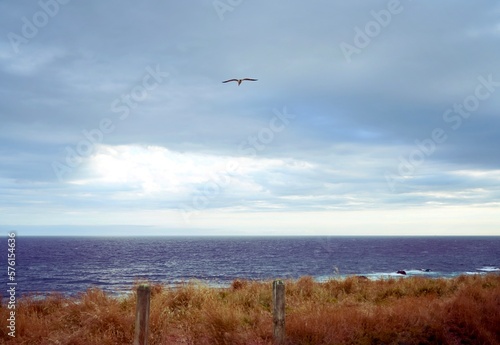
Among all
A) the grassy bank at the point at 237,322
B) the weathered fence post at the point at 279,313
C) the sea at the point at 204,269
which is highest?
the weathered fence post at the point at 279,313

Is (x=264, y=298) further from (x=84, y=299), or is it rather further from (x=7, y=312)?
(x=7, y=312)

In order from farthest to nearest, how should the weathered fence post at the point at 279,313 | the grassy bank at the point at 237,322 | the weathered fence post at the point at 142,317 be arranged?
the grassy bank at the point at 237,322
the weathered fence post at the point at 279,313
the weathered fence post at the point at 142,317

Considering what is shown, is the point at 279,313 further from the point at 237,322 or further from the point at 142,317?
the point at 142,317

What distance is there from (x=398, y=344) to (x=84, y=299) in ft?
27.3

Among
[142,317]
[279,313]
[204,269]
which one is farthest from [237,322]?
[204,269]

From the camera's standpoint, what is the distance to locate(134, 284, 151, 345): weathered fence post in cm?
709

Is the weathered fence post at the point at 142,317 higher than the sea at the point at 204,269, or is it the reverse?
the weathered fence post at the point at 142,317

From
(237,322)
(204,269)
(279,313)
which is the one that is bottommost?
(204,269)

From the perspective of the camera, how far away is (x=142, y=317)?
7109 mm

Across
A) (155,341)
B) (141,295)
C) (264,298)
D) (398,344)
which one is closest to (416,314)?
(398,344)

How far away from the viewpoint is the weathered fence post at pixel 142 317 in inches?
279

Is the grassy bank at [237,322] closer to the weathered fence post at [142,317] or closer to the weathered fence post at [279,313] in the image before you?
the weathered fence post at [279,313]

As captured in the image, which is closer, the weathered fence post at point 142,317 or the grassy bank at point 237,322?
the weathered fence post at point 142,317

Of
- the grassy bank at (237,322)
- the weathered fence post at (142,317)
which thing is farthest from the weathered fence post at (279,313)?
the weathered fence post at (142,317)
